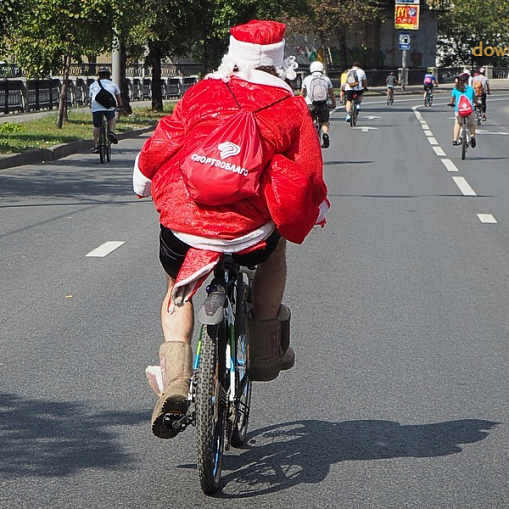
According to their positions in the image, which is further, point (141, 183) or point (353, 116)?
point (353, 116)

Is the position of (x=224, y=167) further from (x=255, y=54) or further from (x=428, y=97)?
(x=428, y=97)

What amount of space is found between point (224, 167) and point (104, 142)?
17.0m

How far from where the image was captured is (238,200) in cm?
418

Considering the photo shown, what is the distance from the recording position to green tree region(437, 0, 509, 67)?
95.8 meters

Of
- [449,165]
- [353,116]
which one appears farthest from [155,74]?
[449,165]

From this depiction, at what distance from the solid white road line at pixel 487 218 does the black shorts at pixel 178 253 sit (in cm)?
920

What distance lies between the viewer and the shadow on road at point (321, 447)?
4516 millimetres

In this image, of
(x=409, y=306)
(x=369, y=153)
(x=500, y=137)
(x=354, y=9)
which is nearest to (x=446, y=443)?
(x=409, y=306)

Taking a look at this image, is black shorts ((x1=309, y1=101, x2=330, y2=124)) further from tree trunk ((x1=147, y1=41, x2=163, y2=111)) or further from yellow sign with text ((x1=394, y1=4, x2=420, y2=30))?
yellow sign with text ((x1=394, y1=4, x2=420, y2=30))

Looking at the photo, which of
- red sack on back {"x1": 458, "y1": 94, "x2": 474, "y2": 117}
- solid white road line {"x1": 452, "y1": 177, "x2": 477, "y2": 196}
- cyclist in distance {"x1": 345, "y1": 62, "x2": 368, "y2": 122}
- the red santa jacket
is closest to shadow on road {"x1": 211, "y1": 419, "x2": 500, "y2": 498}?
the red santa jacket

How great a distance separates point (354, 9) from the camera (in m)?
67.9

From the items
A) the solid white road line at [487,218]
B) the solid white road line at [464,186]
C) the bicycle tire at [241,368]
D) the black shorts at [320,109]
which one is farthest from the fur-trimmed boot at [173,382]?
the black shorts at [320,109]

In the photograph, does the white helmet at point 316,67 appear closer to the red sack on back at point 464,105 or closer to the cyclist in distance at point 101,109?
the red sack on back at point 464,105

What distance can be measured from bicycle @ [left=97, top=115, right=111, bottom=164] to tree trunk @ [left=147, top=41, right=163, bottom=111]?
59.1 ft
